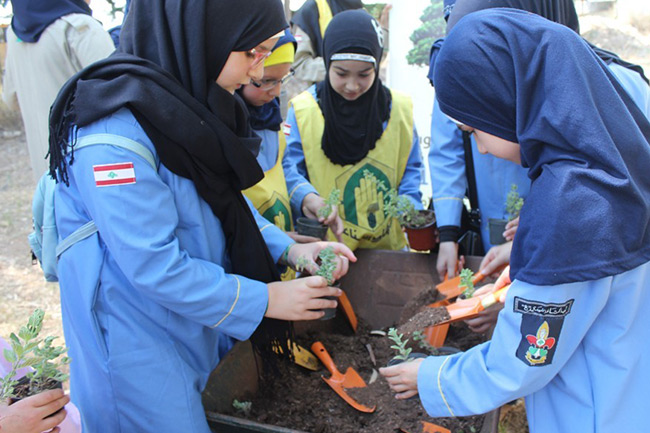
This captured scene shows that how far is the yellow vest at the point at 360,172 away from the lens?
2.98 meters

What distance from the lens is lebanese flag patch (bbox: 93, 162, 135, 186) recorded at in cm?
136

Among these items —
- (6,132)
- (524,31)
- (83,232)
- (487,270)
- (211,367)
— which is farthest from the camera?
(6,132)

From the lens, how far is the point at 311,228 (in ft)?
7.66

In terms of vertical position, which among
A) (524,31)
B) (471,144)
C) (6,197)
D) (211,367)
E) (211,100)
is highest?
(524,31)

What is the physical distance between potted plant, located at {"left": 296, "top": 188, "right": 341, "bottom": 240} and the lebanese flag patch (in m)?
1.08

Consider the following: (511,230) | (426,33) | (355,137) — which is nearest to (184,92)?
→ (511,230)

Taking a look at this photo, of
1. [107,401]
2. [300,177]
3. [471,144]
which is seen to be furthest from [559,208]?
[300,177]

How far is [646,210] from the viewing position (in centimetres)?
114

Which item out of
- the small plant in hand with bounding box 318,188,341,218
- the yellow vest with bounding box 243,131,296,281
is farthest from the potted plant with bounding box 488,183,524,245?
the yellow vest with bounding box 243,131,296,281

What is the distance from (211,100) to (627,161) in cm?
108

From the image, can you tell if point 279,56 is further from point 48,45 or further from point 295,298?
point 48,45

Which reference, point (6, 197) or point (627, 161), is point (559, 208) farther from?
point (6, 197)

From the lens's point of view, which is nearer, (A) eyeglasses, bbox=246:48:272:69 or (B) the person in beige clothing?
(A) eyeglasses, bbox=246:48:272:69

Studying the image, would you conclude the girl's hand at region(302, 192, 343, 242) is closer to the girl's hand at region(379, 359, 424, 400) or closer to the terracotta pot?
the terracotta pot
